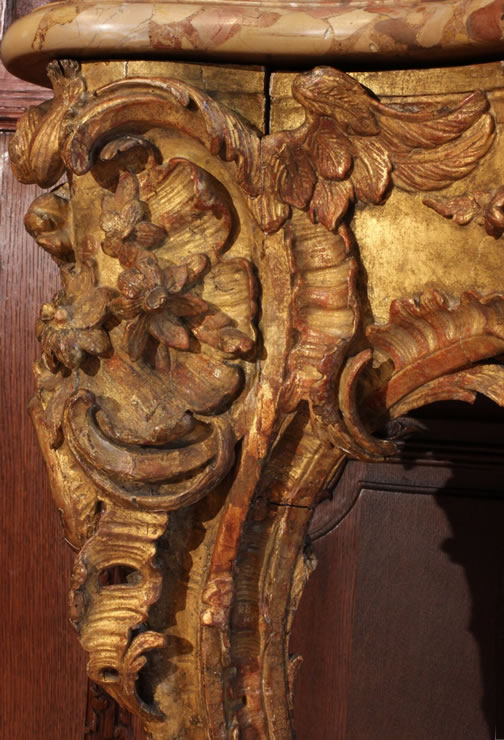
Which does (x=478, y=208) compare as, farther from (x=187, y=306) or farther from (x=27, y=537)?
(x=27, y=537)

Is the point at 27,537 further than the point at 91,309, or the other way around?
the point at 27,537

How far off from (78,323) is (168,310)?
0.16 ft

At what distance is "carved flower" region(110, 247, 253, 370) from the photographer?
54 centimetres

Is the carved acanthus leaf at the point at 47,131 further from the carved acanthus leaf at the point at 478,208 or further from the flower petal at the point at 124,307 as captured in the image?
the carved acanthus leaf at the point at 478,208

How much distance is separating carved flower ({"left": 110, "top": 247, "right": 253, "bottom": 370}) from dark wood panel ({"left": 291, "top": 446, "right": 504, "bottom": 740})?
577 millimetres

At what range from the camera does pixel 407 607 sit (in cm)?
111

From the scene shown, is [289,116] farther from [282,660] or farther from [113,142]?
[282,660]

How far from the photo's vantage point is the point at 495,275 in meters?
0.50

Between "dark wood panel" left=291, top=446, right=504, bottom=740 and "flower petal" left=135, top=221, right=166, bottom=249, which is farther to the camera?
"dark wood panel" left=291, top=446, right=504, bottom=740

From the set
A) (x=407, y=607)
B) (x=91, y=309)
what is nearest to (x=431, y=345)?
(x=91, y=309)

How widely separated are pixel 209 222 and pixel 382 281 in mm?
95

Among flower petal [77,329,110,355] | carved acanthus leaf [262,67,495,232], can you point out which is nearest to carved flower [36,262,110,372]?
flower petal [77,329,110,355]

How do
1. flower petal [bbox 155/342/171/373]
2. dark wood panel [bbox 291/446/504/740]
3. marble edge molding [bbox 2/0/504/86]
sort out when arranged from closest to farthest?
marble edge molding [bbox 2/0/504/86]
flower petal [bbox 155/342/171/373]
dark wood panel [bbox 291/446/504/740]

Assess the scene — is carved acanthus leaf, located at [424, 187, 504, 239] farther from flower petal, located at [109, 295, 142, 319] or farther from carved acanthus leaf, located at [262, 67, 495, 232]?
flower petal, located at [109, 295, 142, 319]
